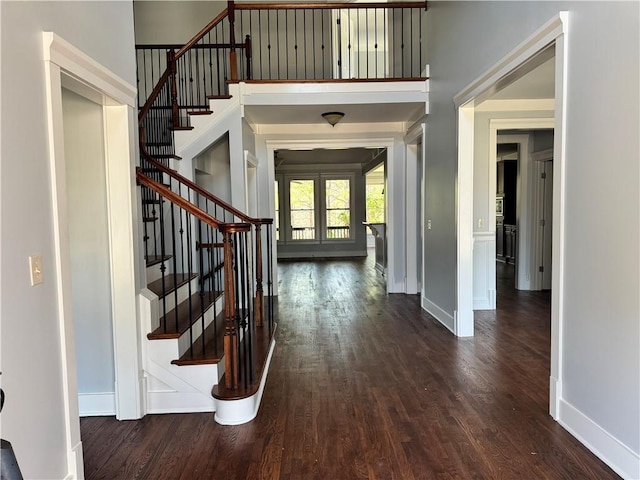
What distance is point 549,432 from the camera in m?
2.25

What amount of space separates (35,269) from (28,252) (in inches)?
3.0

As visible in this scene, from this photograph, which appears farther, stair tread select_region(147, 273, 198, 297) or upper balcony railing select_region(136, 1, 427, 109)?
upper balcony railing select_region(136, 1, 427, 109)

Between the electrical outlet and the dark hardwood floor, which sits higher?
the electrical outlet

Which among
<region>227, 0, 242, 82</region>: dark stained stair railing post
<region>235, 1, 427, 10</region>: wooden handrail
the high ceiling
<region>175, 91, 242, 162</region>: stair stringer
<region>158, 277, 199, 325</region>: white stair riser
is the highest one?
<region>235, 1, 427, 10</region>: wooden handrail

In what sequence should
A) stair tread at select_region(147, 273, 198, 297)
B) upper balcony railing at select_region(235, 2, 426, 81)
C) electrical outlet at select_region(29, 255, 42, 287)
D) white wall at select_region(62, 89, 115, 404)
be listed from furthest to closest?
upper balcony railing at select_region(235, 2, 426, 81) < stair tread at select_region(147, 273, 198, 297) < white wall at select_region(62, 89, 115, 404) < electrical outlet at select_region(29, 255, 42, 287)

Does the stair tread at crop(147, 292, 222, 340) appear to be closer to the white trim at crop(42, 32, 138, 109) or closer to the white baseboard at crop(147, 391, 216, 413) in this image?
the white baseboard at crop(147, 391, 216, 413)

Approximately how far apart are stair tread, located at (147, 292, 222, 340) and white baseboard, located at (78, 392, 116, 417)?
45 centimetres

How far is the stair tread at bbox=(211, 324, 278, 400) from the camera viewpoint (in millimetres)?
2406

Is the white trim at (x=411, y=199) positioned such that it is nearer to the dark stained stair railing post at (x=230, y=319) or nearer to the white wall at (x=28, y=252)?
the dark stained stair railing post at (x=230, y=319)

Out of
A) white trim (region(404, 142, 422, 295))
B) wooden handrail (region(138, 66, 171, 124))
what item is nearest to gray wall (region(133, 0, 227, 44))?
wooden handrail (region(138, 66, 171, 124))

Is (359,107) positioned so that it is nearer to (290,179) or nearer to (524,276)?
(524,276)

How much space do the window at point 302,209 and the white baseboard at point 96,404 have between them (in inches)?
345

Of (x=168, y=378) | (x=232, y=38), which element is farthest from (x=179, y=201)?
(x=232, y=38)

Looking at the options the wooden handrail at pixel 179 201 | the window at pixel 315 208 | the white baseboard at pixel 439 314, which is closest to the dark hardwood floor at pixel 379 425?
the white baseboard at pixel 439 314
